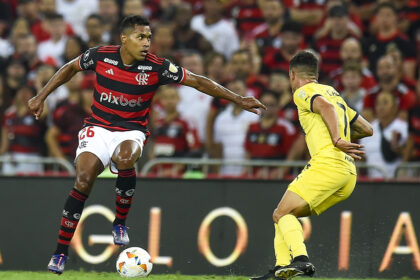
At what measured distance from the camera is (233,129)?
11.8 meters

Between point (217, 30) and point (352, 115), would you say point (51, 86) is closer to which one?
point (352, 115)

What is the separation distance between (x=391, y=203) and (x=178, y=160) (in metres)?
2.70

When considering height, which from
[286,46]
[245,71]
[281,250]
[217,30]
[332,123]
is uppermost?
[217,30]

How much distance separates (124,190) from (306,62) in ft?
7.17

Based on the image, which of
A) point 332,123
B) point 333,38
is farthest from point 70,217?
point 333,38

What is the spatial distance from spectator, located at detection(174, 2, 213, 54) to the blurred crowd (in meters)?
0.02

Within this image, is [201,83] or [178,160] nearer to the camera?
[201,83]

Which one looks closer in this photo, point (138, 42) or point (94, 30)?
point (138, 42)

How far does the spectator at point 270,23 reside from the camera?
44.1ft

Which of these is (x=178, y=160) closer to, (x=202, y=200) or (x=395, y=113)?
(x=202, y=200)

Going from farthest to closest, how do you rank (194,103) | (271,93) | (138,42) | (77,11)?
(77,11), (194,103), (271,93), (138,42)

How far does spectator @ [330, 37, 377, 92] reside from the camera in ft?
40.1

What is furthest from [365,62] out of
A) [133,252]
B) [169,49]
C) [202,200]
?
[133,252]

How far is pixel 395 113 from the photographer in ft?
38.0
